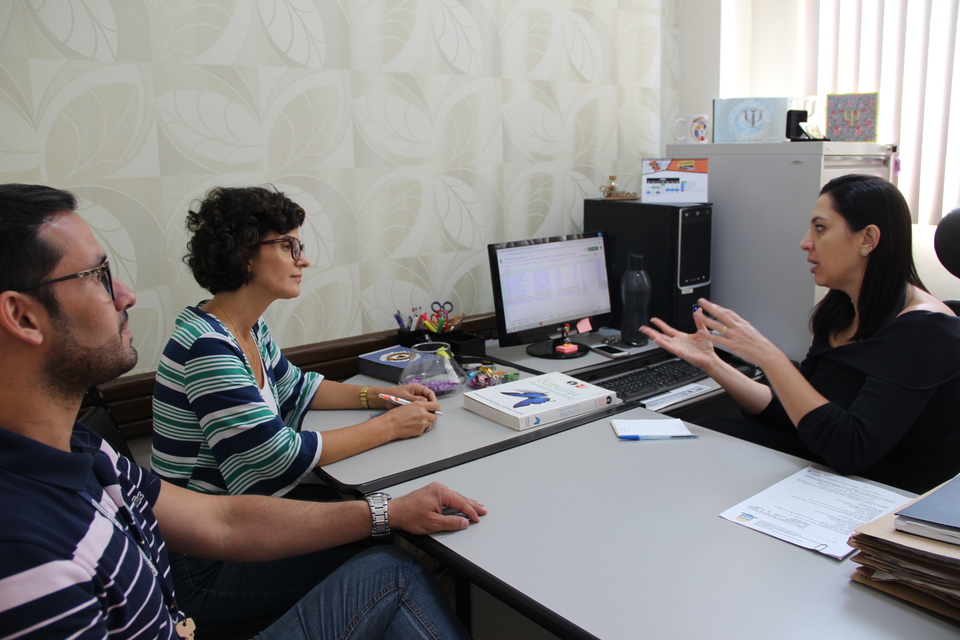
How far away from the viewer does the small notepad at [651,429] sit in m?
1.64

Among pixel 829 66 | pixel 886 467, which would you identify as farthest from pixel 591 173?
pixel 886 467

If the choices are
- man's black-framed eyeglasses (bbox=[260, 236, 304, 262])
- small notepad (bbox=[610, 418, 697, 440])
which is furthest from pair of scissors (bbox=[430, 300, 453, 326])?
small notepad (bbox=[610, 418, 697, 440])

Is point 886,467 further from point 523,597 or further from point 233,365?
point 233,365

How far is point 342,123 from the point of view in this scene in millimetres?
2238

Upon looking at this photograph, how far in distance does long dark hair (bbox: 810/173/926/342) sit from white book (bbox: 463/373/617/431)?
665 millimetres

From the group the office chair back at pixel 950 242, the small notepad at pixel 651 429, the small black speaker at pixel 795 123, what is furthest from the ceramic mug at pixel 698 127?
the small notepad at pixel 651 429

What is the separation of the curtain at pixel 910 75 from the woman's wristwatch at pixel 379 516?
98.7 inches

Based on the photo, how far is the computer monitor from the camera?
2291 mm

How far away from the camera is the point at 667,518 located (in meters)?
1.27

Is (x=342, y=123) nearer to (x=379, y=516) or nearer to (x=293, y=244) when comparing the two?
(x=293, y=244)

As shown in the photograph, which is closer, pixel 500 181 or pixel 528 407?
pixel 528 407

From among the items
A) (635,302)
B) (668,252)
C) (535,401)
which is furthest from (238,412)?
(668,252)

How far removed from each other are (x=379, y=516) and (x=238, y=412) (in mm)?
388

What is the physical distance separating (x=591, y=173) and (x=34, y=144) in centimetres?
203
